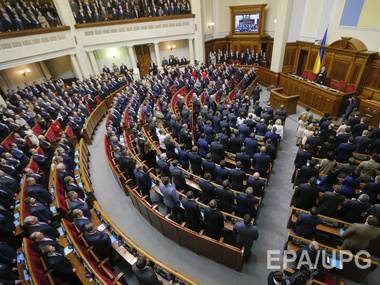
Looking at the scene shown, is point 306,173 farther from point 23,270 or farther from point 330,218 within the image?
point 23,270

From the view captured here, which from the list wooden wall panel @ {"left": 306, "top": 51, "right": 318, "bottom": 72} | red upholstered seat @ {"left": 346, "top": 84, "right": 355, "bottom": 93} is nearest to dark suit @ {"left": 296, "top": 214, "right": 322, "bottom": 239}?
red upholstered seat @ {"left": 346, "top": 84, "right": 355, "bottom": 93}

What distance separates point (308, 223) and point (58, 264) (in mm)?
4176

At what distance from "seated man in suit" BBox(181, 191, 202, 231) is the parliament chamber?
0.03 metres

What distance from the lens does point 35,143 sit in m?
7.45

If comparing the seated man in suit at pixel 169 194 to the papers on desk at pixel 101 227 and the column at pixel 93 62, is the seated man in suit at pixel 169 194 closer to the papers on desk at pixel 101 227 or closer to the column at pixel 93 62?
the papers on desk at pixel 101 227

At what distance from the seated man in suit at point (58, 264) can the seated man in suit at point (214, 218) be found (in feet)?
7.94

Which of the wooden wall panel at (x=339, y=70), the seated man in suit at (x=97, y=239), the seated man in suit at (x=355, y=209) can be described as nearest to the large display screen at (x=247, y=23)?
the wooden wall panel at (x=339, y=70)

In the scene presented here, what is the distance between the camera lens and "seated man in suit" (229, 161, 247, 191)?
4.56 metres

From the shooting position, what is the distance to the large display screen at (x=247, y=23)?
15.5 meters

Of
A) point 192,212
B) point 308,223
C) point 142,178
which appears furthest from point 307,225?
point 142,178

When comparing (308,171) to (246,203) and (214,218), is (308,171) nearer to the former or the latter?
(246,203)

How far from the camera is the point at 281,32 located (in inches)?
482

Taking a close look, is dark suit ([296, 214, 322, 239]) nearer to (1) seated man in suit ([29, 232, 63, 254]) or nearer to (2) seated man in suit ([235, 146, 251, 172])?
(2) seated man in suit ([235, 146, 251, 172])

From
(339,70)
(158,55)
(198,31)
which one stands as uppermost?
(198,31)
